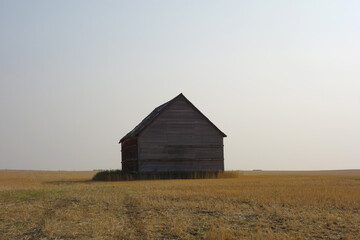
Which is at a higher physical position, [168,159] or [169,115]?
[169,115]

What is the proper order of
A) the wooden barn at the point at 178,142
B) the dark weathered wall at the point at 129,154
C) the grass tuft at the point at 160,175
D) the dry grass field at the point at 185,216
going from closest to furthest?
the dry grass field at the point at 185,216 → the grass tuft at the point at 160,175 → the wooden barn at the point at 178,142 → the dark weathered wall at the point at 129,154

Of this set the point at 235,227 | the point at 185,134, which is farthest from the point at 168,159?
the point at 235,227

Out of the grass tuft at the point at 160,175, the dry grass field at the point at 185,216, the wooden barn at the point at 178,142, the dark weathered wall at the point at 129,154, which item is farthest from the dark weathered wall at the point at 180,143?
the dry grass field at the point at 185,216

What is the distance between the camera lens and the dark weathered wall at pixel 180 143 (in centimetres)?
4178

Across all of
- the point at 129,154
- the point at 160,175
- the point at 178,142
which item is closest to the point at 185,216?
the point at 160,175

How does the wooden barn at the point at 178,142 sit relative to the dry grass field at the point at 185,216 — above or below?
above

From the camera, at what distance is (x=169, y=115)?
42.8 metres

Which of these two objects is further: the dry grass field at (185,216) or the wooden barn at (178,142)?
the wooden barn at (178,142)

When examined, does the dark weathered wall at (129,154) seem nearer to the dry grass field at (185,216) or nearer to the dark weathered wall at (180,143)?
the dark weathered wall at (180,143)

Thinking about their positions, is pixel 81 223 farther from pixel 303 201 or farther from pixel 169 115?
pixel 169 115

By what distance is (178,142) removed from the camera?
4250 centimetres

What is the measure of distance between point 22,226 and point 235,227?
599 centimetres

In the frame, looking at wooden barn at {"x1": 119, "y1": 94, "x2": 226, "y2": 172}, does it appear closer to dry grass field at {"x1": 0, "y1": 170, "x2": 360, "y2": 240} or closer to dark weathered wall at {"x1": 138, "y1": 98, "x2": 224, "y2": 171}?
dark weathered wall at {"x1": 138, "y1": 98, "x2": 224, "y2": 171}

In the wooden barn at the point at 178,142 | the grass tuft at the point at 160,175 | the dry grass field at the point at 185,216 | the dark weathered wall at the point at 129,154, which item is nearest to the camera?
the dry grass field at the point at 185,216
